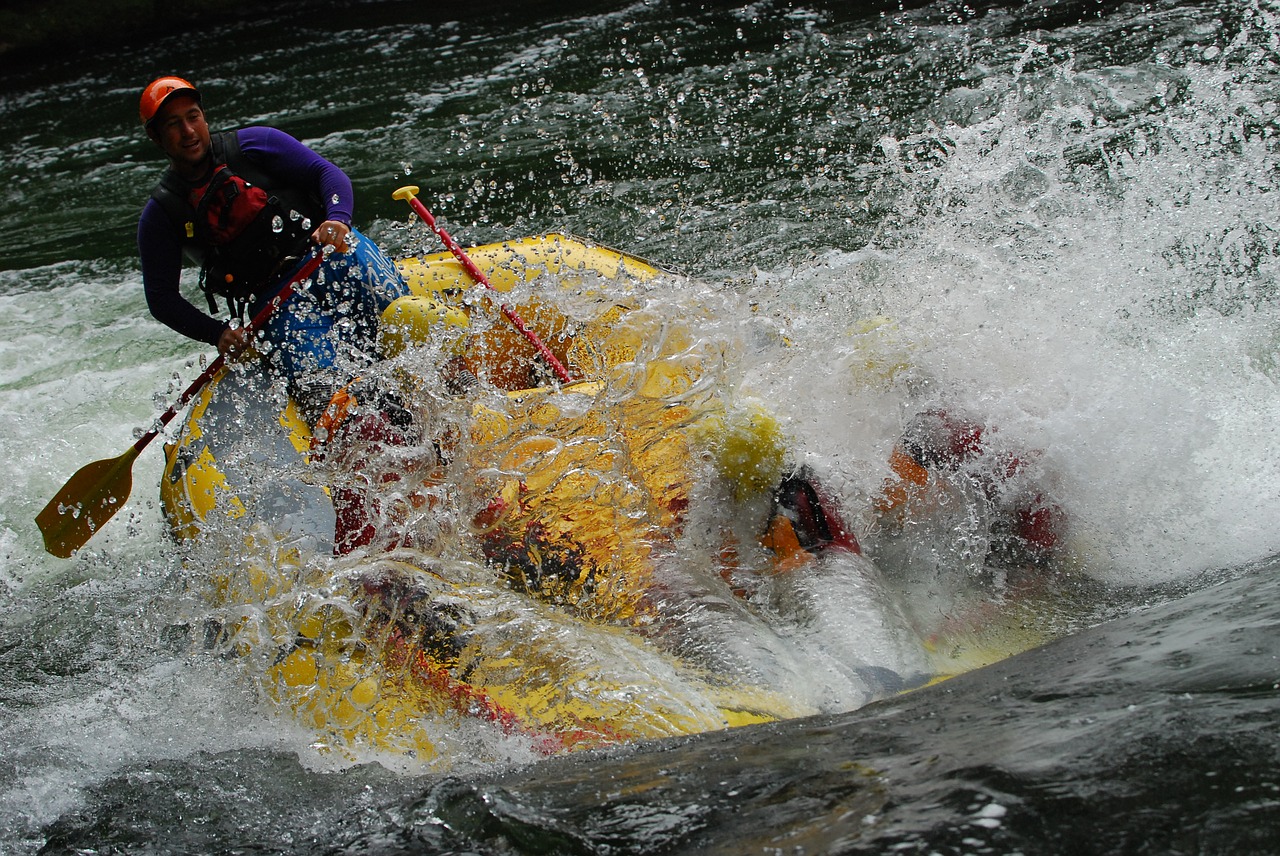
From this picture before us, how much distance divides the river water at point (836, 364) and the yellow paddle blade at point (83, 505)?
32 cm

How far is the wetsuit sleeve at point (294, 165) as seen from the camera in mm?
3793

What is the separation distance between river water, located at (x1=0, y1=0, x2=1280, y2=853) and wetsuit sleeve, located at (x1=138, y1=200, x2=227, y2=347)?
293 millimetres

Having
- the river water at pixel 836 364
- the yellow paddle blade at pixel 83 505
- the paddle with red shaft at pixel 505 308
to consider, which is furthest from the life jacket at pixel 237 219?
the yellow paddle blade at pixel 83 505

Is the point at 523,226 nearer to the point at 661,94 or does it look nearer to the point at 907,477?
the point at 661,94

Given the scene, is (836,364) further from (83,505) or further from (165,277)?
(83,505)

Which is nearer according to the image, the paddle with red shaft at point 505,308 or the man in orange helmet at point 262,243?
the man in orange helmet at point 262,243

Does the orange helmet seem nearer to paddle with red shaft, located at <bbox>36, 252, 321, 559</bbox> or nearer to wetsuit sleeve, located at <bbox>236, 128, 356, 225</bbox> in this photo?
wetsuit sleeve, located at <bbox>236, 128, 356, 225</bbox>

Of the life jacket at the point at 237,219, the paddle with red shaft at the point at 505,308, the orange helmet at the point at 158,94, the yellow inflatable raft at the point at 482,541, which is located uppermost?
the orange helmet at the point at 158,94

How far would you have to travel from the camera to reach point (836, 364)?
11.9 ft

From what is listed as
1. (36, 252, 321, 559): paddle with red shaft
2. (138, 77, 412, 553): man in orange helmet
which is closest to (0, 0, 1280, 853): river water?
(36, 252, 321, 559): paddle with red shaft

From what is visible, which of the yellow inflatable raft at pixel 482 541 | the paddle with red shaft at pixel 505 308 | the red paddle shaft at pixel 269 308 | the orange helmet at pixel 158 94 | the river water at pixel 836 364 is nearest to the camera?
the river water at pixel 836 364

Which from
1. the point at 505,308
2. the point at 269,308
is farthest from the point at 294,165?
the point at 505,308

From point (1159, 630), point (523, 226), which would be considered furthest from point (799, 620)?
point (523, 226)

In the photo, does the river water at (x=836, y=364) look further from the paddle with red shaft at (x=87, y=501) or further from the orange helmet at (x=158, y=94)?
the orange helmet at (x=158, y=94)
